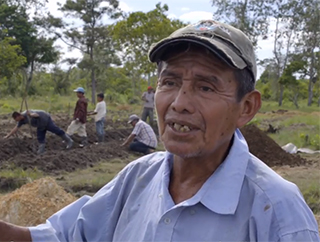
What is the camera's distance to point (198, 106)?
4.93 feet

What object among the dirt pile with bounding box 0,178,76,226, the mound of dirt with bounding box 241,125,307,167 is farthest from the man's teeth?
the mound of dirt with bounding box 241,125,307,167

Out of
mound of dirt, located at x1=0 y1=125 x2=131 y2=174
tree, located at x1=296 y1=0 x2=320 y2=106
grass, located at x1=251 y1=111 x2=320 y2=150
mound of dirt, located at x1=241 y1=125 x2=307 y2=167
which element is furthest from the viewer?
tree, located at x1=296 y1=0 x2=320 y2=106

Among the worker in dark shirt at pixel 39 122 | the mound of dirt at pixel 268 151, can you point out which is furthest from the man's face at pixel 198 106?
the mound of dirt at pixel 268 151

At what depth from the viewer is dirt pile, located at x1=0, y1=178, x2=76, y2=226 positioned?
4.86m

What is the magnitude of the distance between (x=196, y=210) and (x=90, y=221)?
0.40 metres

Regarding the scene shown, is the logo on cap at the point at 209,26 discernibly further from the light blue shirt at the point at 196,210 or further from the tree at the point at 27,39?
the tree at the point at 27,39

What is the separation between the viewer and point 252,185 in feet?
4.78

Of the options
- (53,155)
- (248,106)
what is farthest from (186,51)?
(53,155)

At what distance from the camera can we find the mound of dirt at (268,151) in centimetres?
1131

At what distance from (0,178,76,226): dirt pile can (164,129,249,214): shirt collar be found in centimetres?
360

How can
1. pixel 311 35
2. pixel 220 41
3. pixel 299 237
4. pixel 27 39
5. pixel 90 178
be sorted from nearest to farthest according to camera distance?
pixel 299 237, pixel 220 41, pixel 90 178, pixel 27 39, pixel 311 35

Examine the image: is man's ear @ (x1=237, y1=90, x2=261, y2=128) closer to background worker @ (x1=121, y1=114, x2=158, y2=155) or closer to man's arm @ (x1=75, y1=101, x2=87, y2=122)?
background worker @ (x1=121, y1=114, x2=158, y2=155)

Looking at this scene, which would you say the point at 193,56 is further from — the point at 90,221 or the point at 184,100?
the point at 90,221

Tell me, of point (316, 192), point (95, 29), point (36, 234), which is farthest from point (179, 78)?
point (95, 29)
